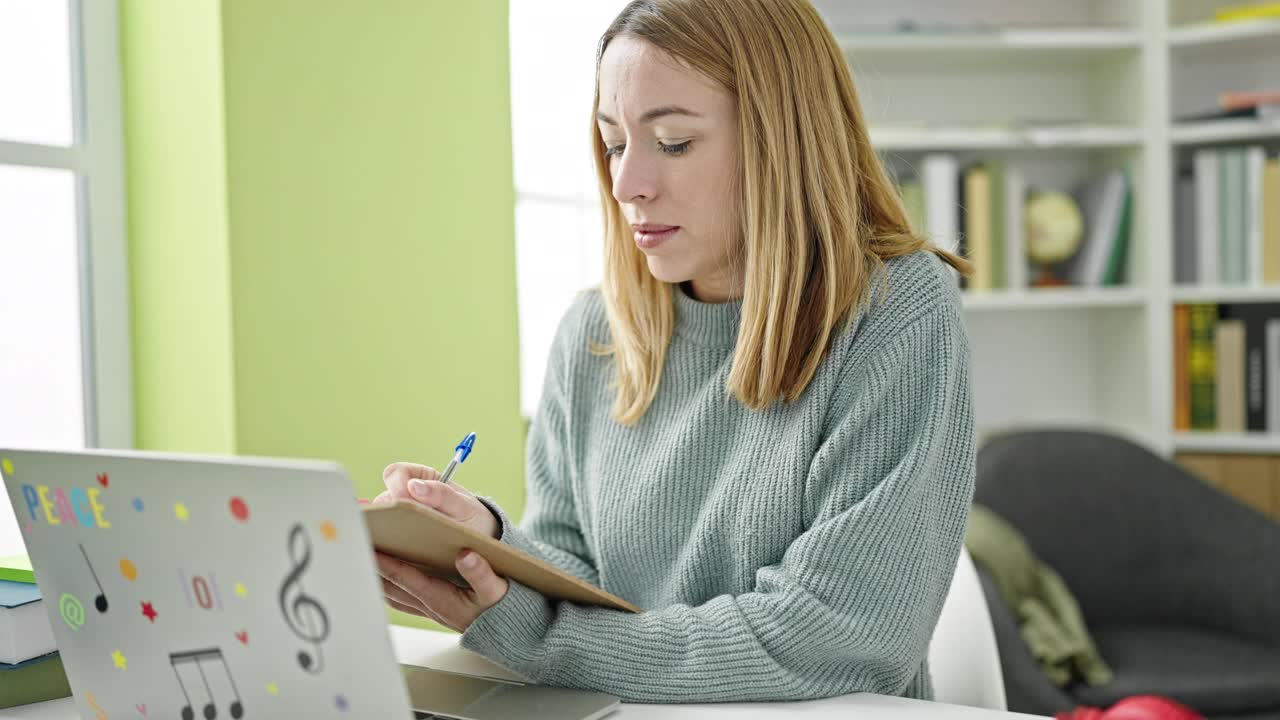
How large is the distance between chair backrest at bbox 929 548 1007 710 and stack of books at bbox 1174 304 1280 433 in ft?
5.98

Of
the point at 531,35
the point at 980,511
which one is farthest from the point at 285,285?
the point at 980,511

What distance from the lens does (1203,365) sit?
2.83m

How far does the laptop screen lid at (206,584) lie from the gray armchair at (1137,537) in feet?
6.77

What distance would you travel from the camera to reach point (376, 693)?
0.67 m

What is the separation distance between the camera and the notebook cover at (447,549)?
2.48ft

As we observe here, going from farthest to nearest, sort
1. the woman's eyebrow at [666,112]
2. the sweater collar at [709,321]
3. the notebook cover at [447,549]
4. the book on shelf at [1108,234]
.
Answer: the book on shelf at [1108,234] < the sweater collar at [709,321] < the woman's eyebrow at [666,112] < the notebook cover at [447,549]

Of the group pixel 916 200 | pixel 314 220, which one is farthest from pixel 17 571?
pixel 916 200

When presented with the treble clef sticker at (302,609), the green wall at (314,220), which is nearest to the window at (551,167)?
the green wall at (314,220)

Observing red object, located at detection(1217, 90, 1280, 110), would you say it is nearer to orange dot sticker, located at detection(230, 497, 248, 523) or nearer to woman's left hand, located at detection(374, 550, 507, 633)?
woman's left hand, located at detection(374, 550, 507, 633)

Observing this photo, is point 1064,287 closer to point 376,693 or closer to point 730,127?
point 730,127

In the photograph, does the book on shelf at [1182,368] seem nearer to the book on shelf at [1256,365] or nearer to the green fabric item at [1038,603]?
the book on shelf at [1256,365]

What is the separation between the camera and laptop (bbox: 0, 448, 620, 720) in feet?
2.12

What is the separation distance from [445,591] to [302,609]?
1.02 ft

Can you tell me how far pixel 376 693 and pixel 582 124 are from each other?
6.07 ft
